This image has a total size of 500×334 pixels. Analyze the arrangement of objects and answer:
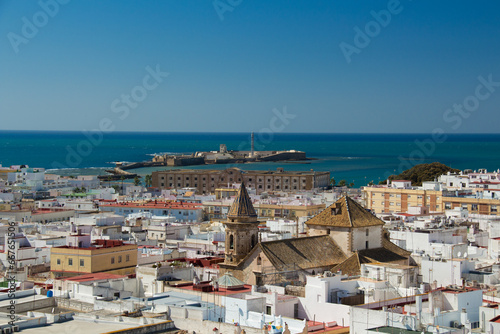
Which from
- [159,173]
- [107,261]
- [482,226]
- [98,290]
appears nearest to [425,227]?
[482,226]

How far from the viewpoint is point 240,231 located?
2830 centimetres

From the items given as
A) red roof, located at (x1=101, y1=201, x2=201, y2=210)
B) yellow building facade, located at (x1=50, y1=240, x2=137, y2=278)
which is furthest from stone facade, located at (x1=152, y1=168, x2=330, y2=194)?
yellow building facade, located at (x1=50, y1=240, x2=137, y2=278)

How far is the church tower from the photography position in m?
28.3

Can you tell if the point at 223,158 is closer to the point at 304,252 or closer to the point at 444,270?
the point at 304,252

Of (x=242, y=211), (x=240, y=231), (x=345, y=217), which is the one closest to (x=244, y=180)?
(x=345, y=217)

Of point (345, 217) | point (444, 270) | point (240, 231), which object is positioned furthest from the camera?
point (345, 217)

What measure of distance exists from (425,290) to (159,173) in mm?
74171

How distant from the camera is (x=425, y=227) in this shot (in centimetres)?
3738

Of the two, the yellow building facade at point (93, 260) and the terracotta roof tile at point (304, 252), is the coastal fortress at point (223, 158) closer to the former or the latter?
the yellow building facade at point (93, 260)

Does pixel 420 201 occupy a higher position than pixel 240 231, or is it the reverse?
pixel 420 201

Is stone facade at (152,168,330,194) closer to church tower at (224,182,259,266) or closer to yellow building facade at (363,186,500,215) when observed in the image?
yellow building facade at (363,186,500,215)

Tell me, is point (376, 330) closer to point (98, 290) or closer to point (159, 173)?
point (98, 290)

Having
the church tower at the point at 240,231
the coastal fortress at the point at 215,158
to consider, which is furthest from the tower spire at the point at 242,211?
the coastal fortress at the point at 215,158

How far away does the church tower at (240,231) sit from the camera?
28266 millimetres
